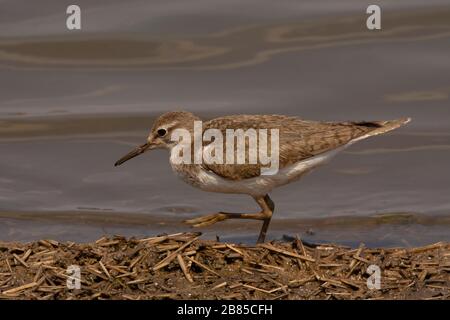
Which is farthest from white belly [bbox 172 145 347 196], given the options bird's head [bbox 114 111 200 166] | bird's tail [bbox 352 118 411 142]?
bird's tail [bbox 352 118 411 142]

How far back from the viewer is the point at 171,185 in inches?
435

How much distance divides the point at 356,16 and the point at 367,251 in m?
6.38

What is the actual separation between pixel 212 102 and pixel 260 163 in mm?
3842

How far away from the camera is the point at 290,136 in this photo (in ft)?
28.7

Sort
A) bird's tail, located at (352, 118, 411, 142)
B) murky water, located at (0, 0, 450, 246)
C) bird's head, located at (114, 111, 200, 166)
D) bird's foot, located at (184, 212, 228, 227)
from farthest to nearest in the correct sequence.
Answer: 1. murky water, located at (0, 0, 450, 246)
2. bird's tail, located at (352, 118, 411, 142)
3. bird's head, located at (114, 111, 200, 166)
4. bird's foot, located at (184, 212, 228, 227)

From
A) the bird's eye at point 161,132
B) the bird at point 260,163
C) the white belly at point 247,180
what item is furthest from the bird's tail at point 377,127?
the bird's eye at point 161,132

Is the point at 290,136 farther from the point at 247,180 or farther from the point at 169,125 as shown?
the point at 169,125

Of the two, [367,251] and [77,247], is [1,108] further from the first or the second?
[367,251]

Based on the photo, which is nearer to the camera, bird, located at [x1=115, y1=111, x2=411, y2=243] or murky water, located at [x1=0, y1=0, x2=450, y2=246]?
bird, located at [x1=115, y1=111, x2=411, y2=243]

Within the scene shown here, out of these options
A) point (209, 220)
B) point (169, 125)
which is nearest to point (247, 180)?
point (209, 220)

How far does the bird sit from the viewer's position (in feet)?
28.3

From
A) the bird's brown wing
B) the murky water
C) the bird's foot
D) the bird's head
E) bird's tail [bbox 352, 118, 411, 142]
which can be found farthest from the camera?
the murky water

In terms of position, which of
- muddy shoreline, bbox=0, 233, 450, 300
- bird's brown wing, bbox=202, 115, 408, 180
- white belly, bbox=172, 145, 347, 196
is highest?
bird's brown wing, bbox=202, 115, 408, 180

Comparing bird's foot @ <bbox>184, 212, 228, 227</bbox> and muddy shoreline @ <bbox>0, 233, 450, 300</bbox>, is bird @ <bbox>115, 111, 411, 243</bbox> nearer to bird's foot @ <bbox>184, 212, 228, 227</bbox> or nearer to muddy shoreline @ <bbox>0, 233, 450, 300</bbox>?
bird's foot @ <bbox>184, 212, 228, 227</bbox>
